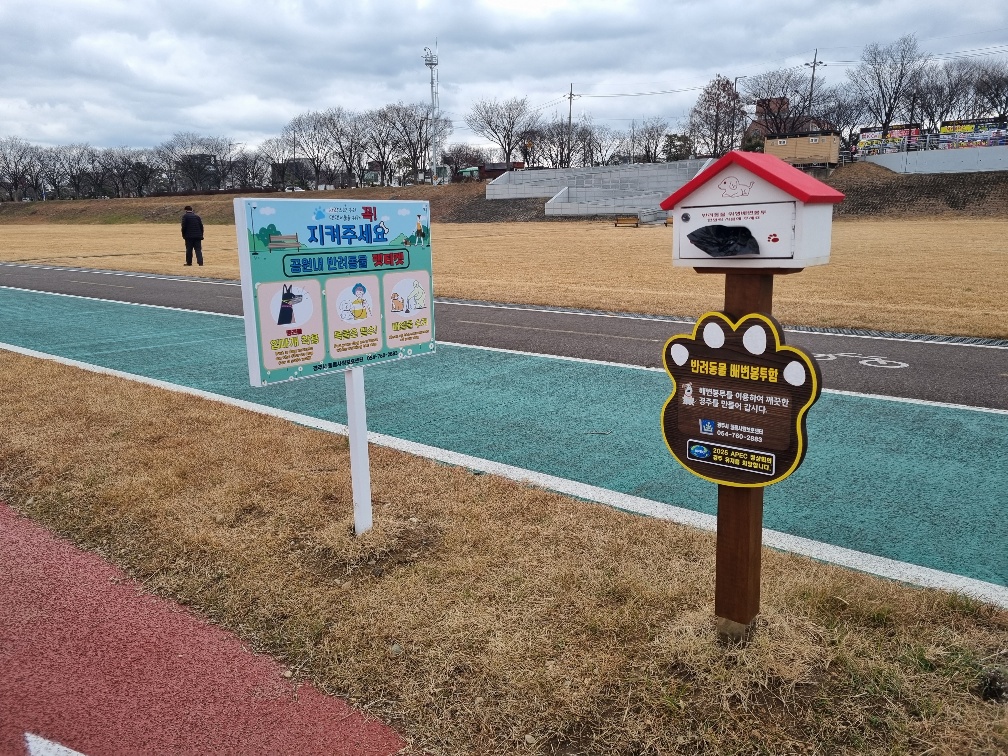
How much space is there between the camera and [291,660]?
317cm

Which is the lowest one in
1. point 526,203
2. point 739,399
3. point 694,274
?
point 694,274

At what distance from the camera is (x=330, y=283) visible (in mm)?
3818

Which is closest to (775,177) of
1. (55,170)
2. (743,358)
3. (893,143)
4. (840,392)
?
(743,358)

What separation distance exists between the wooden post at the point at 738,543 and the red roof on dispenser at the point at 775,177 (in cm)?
35

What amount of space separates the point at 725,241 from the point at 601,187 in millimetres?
58726

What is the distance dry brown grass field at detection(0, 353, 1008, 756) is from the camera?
2680 millimetres

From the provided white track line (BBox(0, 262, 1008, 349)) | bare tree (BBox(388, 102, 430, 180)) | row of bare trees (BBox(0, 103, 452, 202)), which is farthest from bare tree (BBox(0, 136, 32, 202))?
white track line (BBox(0, 262, 1008, 349))

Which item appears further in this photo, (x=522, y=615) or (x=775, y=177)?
(x=522, y=615)

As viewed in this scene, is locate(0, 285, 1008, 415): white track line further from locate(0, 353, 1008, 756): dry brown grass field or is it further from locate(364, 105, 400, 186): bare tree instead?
locate(364, 105, 400, 186): bare tree

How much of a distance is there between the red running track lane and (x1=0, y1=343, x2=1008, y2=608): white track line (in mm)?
2359

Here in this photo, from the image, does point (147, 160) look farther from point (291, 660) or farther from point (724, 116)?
point (291, 660)

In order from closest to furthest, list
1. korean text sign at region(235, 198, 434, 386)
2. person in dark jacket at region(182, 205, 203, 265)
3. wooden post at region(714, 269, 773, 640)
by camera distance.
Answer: wooden post at region(714, 269, 773, 640) < korean text sign at region(235, 198, 434, 386) < person in dark jacket at region(182, 205, 203, 265)

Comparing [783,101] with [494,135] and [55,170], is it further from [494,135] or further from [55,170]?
[55,170]

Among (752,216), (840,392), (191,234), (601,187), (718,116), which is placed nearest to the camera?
(752,216)
